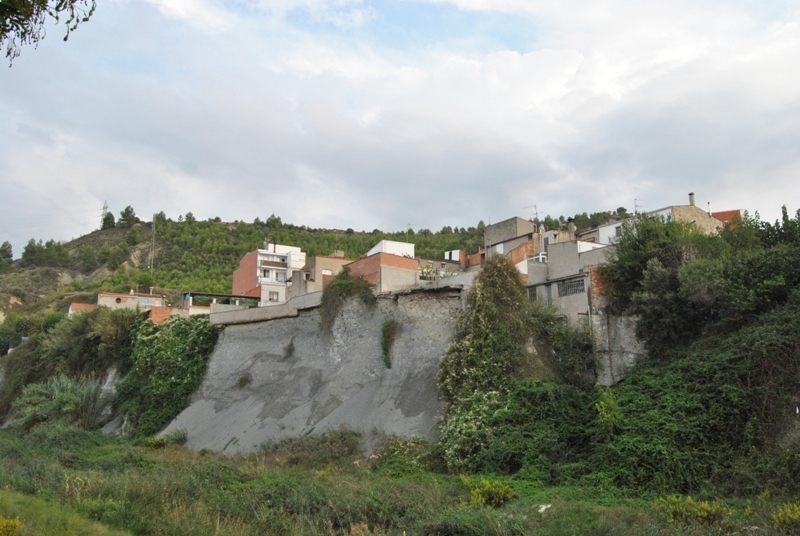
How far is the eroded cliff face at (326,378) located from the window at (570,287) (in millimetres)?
4078

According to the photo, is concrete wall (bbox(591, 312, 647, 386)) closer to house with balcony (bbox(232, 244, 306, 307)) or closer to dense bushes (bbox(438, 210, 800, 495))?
dense bushes (bbox(438, 210, 800, 495))

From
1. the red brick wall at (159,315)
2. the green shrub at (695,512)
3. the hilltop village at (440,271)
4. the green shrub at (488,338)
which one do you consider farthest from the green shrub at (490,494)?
Answer: the red brick wall at (159,315)

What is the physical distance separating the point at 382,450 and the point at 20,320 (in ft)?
170

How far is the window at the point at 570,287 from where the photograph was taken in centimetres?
2762

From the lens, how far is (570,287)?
28.1 meters

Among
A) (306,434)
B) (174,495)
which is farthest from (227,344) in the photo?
(174,495)

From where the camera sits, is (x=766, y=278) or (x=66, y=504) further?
(x=766, y=278)

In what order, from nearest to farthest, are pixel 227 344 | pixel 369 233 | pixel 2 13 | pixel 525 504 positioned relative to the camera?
pixel 2 13 < pixel 525 504 < pixel 227 344 < pixel 369 233

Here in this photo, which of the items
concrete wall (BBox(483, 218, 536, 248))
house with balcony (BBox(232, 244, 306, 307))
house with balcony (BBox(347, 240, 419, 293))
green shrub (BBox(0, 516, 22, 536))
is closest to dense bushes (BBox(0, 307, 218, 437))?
house with balcony (BBox(347, 240, 419, 293))

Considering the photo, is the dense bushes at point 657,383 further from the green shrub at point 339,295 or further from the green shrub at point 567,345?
the green shrub at point 339,295

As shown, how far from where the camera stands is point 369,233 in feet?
355

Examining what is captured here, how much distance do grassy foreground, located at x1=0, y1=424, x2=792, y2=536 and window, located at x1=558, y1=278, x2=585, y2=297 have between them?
9.01 meters

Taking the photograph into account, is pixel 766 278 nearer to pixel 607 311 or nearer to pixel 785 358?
pixel 785 358

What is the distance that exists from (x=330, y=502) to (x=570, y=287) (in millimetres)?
13614
